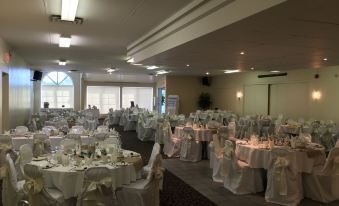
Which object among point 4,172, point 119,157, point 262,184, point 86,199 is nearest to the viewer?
point 86,199

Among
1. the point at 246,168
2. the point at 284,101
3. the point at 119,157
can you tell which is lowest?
the point at 246,168

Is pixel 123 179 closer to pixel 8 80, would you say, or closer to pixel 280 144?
pixel 280 144

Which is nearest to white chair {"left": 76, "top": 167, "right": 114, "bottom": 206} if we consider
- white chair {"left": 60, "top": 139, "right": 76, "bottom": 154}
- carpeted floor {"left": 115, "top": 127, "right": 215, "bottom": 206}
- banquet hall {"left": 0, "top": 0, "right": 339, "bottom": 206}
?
banquet hall {"left": 0, "top": 0, "right": 339, "bottom": 206}

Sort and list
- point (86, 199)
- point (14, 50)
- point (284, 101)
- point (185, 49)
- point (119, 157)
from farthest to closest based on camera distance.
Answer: point (284, 101) → point (14, 50) → point (185, 49) → point (119, 157) → point (86, 199)

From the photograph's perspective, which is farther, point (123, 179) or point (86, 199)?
point (123, 179)

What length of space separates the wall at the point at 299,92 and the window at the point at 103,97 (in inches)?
405

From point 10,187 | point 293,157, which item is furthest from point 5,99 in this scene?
point 293,157

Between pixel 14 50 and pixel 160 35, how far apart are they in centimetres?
617

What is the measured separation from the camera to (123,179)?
15.7 feet

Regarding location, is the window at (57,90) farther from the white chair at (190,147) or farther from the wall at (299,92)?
the white chair at (190,147)

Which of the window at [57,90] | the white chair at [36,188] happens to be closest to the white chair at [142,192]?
the white chair at [36,188]

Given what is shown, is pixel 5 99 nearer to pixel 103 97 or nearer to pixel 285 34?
pixel 285 34

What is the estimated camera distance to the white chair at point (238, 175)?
6223mm

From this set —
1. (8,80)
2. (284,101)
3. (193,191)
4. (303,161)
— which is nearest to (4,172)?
(193,191)
